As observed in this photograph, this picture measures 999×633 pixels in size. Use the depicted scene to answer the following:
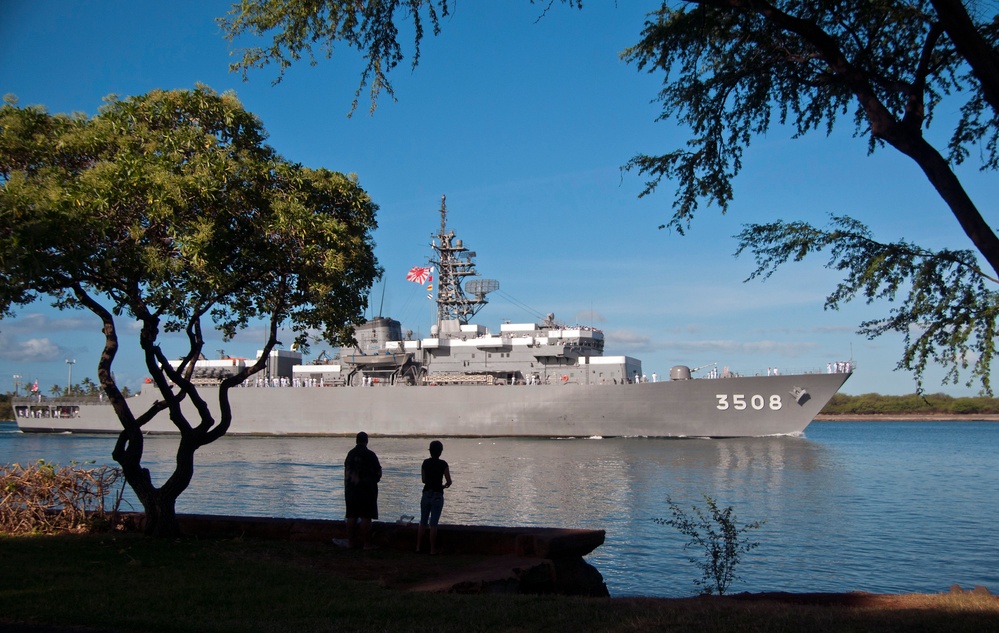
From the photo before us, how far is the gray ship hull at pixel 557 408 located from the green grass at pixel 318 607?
26.2m

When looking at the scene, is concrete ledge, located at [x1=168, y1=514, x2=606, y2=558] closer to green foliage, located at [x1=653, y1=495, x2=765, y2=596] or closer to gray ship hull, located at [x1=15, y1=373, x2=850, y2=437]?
green foliage, located at [x1=653, y1=495, x2=765, y2=596]

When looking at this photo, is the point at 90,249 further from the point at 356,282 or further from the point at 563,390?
the point at 563,390

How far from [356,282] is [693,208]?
12.6ft

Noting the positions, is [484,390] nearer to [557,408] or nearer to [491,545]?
[557,408]

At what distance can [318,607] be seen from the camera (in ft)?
15.3

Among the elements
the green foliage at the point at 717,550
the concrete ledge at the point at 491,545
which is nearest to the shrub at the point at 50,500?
the concrete ledge at the point at 491,545

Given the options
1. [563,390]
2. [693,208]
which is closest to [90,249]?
[693,208]

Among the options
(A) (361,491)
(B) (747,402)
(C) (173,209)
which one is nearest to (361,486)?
(A) (361,491)

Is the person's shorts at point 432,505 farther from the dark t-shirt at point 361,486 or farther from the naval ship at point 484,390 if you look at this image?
the naval ship at point 484,390

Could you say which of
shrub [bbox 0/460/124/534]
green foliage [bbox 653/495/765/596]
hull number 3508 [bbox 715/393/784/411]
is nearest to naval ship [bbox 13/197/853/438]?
hull number 3508 [bbox 715/393/784/411]

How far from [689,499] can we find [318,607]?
38.2 ft

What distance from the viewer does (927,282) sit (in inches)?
213

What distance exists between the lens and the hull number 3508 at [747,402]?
102ft

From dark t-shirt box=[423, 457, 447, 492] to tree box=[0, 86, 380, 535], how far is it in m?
2.11
